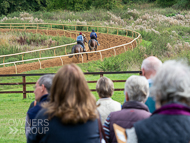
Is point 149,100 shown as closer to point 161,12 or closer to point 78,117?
point 78,117

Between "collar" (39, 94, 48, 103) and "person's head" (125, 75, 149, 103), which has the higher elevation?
"person's head" (125, 75, 149, 103)

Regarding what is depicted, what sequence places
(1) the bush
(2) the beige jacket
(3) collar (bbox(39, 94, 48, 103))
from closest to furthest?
(3) collar (bbox(39, 94, 48, 103)) → (2) the beige jacket → (1) the bush

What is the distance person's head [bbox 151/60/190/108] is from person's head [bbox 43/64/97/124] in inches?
26.0

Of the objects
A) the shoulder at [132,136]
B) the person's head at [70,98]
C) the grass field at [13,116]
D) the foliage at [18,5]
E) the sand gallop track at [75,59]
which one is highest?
the person's head at [70,98]

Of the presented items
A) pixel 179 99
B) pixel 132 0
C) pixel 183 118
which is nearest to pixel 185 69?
pixel 179 99

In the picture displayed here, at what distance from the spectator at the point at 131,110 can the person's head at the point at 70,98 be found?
1.84 feet

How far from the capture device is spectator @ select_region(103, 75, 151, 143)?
2.85 m

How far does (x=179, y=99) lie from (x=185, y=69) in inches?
9.7

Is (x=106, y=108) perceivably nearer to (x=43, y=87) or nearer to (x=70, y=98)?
(x=43, y=87)

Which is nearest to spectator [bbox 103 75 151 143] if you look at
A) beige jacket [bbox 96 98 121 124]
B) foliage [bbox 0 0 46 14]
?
beige jacket [bbox 96 98 121 124]

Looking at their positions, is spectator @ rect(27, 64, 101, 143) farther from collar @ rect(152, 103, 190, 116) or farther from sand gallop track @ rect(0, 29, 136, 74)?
sand gallop track @ rect(0, 29, 136, 74)

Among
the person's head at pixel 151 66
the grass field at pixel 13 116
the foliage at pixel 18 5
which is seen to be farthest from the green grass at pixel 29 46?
the foliage at pixel 18 5

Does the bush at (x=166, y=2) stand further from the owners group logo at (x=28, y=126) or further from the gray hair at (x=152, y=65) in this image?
the gray hair at (x=152, y=65)

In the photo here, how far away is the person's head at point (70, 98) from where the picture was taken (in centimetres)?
231
